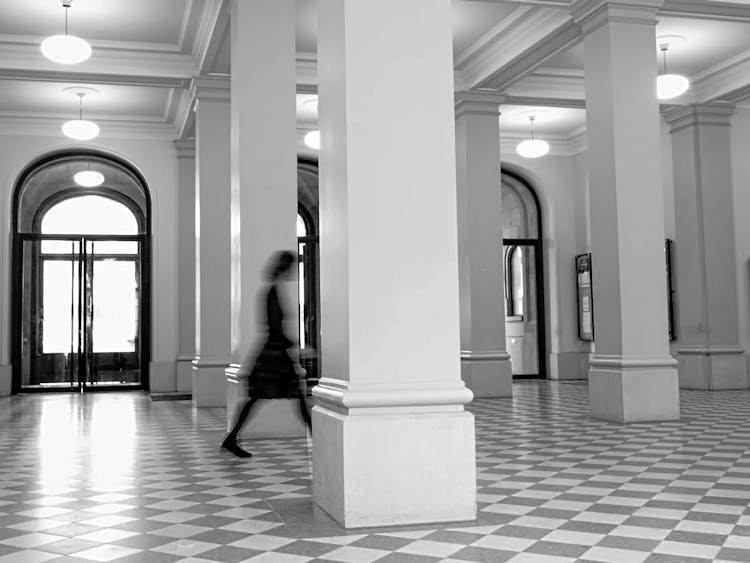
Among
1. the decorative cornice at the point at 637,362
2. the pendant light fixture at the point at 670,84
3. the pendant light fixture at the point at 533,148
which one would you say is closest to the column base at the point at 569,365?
the pendant light fixture at the point at 533,148

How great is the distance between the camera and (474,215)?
16891 millimetres

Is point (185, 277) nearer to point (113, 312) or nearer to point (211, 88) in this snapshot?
point (113, 312)

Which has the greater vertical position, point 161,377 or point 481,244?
point 481,244

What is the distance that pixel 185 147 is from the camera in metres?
20.8

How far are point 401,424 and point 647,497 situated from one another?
85.7 inches

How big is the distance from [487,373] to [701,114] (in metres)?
7.37

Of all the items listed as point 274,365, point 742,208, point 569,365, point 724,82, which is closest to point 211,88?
point 274,365

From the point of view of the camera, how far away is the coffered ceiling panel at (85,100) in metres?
17.6

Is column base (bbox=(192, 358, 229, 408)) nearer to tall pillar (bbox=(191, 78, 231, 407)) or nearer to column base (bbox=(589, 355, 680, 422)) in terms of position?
tall pillar (bbox=(191, 78, 231, 407))

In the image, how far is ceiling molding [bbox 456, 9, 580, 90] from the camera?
13.7 m

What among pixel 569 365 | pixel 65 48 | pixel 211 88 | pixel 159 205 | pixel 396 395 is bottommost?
pixel 569 365

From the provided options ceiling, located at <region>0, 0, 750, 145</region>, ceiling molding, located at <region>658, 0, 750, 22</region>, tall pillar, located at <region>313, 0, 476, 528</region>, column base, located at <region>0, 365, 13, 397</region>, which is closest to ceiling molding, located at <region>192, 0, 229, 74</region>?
ceiling, located at <region>0, 0, 750, 145</region>

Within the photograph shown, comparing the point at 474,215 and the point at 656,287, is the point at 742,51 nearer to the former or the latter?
the point at 474,215

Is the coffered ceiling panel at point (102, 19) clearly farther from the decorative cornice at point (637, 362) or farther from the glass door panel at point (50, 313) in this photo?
the decorative cornice at point (637, 362)
